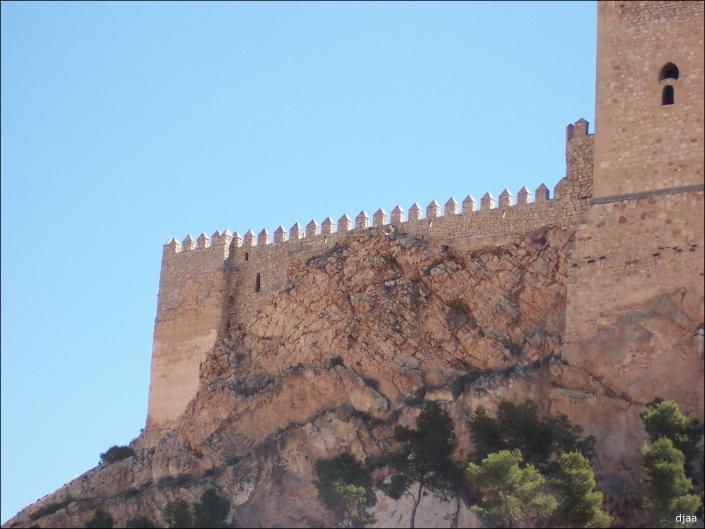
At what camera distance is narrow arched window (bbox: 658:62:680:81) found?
39219 mm

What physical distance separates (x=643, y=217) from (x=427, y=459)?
6.79m

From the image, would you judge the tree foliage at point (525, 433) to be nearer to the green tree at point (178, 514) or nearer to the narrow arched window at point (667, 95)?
the green tree at point (178, 514)

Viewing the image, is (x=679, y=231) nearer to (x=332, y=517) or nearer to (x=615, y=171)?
(x=615, y=171)

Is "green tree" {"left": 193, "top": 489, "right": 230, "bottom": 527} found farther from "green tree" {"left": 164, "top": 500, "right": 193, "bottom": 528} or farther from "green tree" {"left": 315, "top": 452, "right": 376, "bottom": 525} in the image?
"green tree" {"left": 315, "top": 452, "right": 376, "bottom": 525}

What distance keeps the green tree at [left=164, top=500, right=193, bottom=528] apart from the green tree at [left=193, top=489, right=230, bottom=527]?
19cm

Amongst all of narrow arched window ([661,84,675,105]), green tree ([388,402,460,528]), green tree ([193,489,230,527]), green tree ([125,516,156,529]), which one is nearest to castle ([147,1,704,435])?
narrow arched window ([661,84,675,105])

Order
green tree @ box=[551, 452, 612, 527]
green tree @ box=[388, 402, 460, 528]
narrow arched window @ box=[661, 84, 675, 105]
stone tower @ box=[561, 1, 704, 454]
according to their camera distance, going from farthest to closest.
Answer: narrow arched window @ box=[661, 84, 675, 105] < green tree @ box=[388, 402, 460, 528] < stone tower @ box=[561, 1, 704, 454] < green tree @ box=[551, 452, 612, 527]

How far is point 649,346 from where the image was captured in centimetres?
3728

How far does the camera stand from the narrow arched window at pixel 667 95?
128ft

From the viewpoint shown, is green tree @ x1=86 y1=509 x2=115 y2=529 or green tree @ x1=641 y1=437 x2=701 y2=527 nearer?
green tree @ x1=641 y1=437 x2=701 y2=527

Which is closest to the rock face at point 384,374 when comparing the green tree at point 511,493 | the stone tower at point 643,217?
the stone tower at point 643,217

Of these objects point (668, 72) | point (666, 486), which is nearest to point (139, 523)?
point (666, 486)

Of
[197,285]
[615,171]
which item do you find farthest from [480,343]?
[197,285]

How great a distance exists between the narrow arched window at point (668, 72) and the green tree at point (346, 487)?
10.5 metres
